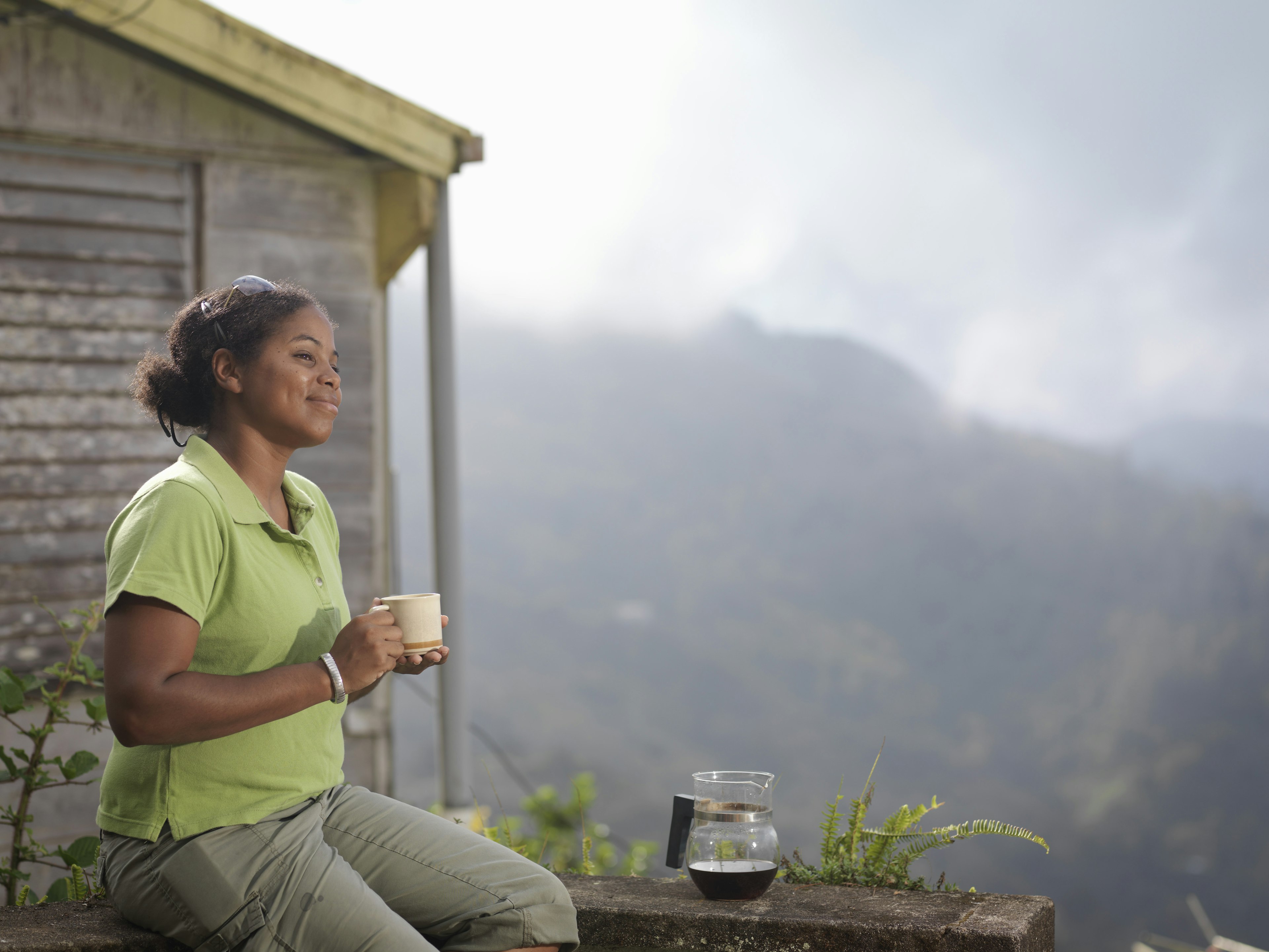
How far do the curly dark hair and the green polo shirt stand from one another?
5.4 inches

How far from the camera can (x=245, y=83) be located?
4.54 meters

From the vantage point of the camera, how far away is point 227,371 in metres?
1.89

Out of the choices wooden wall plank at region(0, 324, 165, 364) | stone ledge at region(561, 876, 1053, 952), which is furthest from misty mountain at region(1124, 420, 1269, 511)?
stone ledge at region(561, 876, 1053, 952)

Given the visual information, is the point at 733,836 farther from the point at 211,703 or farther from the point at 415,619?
the point at 211,703

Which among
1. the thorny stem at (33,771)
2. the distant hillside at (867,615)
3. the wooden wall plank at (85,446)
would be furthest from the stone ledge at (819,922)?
the distant hillside at (867,615)

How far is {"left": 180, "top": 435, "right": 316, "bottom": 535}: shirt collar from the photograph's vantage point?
1.74 meters

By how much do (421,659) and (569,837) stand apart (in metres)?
6.41

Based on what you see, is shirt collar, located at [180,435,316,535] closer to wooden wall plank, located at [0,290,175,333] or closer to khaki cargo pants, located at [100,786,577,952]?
khaki cargo pants, located at [100,786,577,952]

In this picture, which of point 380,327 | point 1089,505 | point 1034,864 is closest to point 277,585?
point 380,327

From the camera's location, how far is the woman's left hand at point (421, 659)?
179 cm

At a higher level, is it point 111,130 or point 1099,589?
point 111,130

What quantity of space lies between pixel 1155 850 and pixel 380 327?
44.7m

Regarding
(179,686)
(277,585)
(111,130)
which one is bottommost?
(179,686)

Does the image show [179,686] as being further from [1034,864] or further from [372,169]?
[1034,864]
